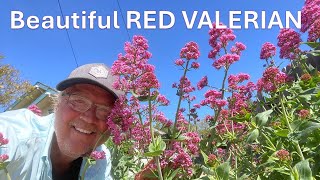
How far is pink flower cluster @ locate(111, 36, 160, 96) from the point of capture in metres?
2.25

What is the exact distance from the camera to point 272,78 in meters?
2.67

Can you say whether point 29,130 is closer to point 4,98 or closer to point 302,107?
point 302,107

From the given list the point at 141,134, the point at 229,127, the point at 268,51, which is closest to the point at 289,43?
the point at 268,51

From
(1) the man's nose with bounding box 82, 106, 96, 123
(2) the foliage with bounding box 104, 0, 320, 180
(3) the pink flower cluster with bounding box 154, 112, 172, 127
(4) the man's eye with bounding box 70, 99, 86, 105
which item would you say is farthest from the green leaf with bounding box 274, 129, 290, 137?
(4) the man's eye with bounding box 70, 99, 86, 105

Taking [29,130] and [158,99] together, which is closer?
[158,99]

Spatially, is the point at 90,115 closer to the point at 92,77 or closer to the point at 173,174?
the point at 92,77

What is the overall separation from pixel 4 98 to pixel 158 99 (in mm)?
23876

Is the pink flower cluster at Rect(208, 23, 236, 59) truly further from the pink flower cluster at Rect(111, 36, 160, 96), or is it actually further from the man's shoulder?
the man's shoulder

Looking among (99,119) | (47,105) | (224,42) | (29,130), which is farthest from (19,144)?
(47,105)

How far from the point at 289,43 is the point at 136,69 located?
1.41m

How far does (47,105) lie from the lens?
20.5m

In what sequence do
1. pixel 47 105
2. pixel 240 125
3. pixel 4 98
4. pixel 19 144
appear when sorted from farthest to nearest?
1. pixel 4 98
2. pixel 47 105
3. pixel 240 125
4. pixel 19 144

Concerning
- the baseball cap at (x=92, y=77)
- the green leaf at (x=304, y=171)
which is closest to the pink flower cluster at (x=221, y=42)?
the baseball cap at (x=92, y=77)

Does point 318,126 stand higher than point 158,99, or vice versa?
point 158,99
